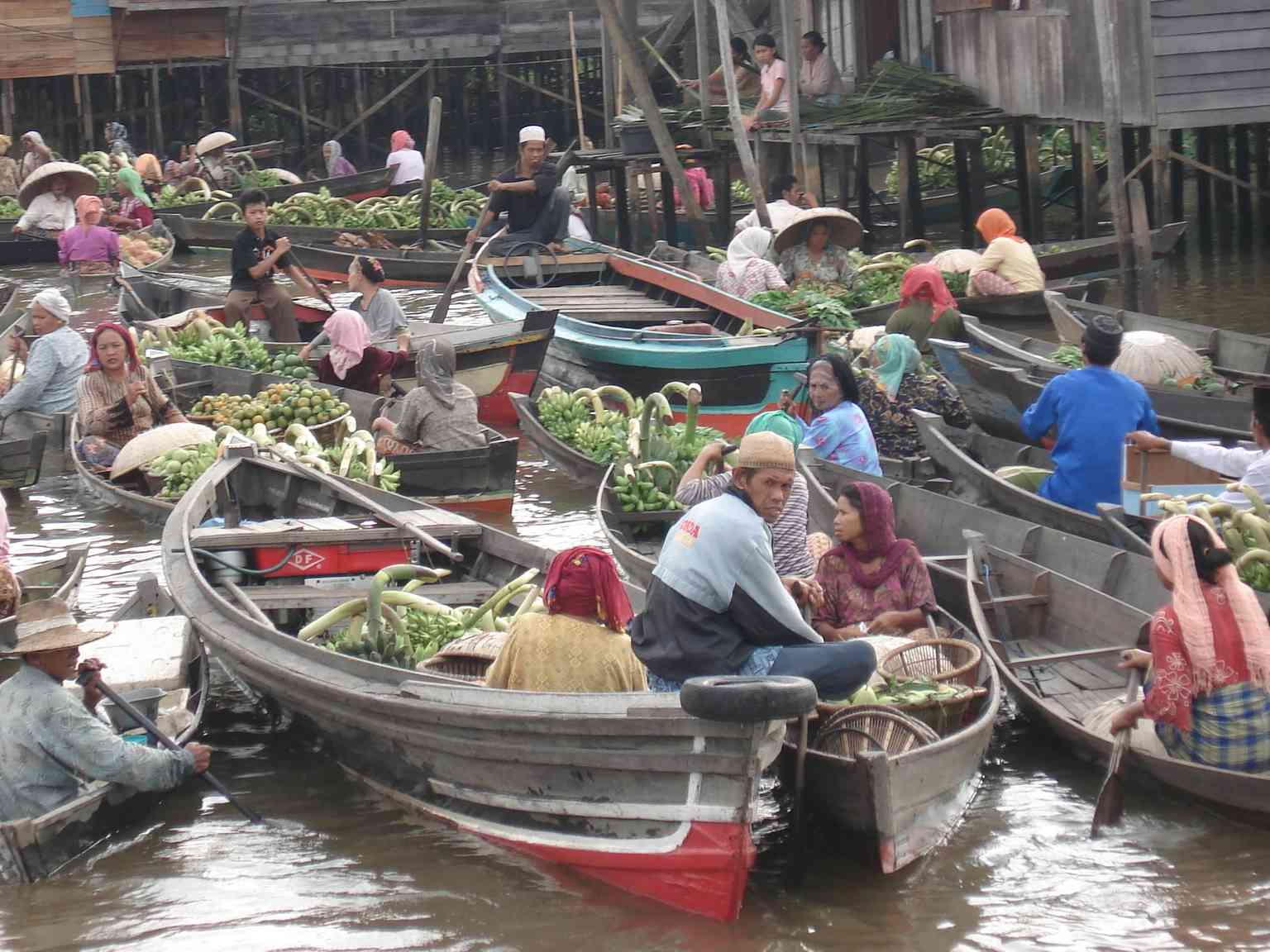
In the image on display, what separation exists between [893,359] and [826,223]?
155 inches

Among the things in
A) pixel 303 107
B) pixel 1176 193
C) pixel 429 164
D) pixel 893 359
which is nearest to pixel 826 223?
pixel 893 359

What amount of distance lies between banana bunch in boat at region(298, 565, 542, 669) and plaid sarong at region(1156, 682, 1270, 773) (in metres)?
2.44

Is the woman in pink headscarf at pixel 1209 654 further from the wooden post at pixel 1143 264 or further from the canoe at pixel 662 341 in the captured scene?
the wooden post at pixel 1143 264

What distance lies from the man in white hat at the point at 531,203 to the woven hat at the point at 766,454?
9924mm

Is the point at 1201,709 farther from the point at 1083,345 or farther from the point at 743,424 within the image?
the point at 743,424

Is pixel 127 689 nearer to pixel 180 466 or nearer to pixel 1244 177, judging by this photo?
pixel 180 466

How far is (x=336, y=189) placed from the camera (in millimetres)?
24391

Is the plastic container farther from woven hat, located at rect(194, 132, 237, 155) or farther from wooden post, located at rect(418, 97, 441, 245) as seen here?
woven hat, located at rect(194, 132, 237, 155)

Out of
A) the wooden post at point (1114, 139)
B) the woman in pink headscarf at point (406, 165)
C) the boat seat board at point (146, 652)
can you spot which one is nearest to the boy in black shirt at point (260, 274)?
the boat seat board at point (146, 652)

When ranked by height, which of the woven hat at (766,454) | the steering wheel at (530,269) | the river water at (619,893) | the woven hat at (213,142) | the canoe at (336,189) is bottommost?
the river water at (619,893)

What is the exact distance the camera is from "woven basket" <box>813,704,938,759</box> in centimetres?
534

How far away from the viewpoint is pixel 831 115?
17.9m

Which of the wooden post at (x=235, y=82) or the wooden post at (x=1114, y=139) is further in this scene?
the wooden post at (x=235, y=82)

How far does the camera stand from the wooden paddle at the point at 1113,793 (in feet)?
18.2
